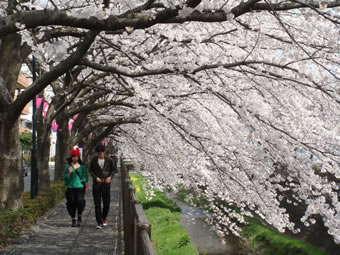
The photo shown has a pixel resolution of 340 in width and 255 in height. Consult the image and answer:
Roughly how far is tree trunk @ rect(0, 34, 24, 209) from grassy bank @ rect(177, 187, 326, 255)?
27.5ft

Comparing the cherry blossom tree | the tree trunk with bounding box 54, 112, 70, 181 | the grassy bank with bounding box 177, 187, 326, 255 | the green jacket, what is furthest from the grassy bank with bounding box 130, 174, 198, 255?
the green jacket

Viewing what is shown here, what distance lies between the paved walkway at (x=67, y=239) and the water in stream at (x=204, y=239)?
8401 mm

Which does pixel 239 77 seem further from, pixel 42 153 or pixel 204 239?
pixel 204 239

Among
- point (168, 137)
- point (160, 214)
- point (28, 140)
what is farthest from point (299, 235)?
point (28, 140)

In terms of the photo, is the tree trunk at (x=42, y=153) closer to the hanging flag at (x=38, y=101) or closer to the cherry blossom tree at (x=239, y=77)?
the hanging flag at (x=38, y=101)

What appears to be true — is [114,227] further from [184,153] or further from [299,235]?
[299,235]

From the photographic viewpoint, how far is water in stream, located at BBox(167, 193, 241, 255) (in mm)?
20109

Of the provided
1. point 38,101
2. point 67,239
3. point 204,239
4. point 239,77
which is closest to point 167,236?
point 204,239

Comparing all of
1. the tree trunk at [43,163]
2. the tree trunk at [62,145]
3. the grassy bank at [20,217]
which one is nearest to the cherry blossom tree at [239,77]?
the grassy bank at [20,217]

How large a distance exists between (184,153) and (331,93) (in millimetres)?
5004

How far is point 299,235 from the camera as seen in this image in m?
19.9

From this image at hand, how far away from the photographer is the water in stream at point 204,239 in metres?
20.1

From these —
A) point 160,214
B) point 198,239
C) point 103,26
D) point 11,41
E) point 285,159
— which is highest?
point 11,41

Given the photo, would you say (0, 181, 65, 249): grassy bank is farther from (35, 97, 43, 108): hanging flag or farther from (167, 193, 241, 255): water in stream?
(167, 193, 241, 255): water in stream
